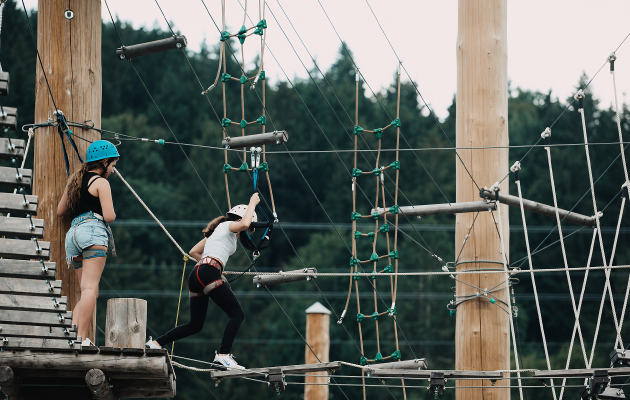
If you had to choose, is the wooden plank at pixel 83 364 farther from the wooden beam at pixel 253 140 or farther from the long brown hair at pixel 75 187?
the wooden beam at pixel 253 140

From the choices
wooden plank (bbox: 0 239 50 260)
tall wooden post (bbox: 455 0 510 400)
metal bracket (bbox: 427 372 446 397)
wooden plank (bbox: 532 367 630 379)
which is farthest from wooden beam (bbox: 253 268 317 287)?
wooden plank (bbox: 0 239 50 260)

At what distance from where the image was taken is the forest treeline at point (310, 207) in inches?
938

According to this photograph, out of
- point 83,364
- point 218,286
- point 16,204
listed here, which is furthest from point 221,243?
point 16,204

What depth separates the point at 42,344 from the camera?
396 cm

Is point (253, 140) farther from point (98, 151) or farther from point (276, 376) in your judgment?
point (276, 376)

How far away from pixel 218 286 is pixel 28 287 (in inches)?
53.7

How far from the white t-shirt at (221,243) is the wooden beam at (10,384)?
4.26 ft

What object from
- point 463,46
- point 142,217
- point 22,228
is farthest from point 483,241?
point 142,217

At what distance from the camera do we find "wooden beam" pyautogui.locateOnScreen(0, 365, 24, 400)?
3.95 m

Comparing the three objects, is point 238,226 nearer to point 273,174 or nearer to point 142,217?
point 142,217

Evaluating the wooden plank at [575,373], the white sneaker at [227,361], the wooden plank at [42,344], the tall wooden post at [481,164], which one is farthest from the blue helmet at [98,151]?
the wooden plank at [575,373]

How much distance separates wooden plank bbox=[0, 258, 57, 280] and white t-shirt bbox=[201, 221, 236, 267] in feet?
4.47

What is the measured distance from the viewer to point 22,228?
3799mm

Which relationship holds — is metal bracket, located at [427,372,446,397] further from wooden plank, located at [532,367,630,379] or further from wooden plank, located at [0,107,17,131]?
wooden plank, located at [0,107,17,131]
